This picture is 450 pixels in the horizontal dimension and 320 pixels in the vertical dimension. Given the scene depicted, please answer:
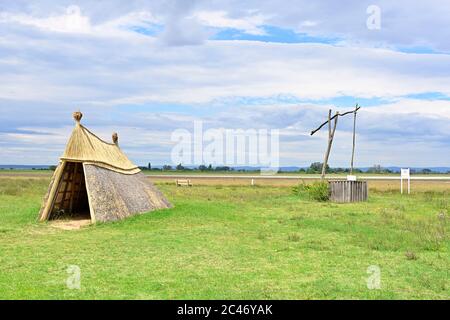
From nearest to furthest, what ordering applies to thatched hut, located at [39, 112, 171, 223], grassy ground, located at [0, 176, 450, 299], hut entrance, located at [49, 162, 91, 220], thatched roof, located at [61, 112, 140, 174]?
grassy ground, located at [0, 176, 450, 299]
thatched hut, located at [39, 112, 171, 223]
thatched roof, located at [61, 112, 140, 174]
hut entrance, located at [49, 162, 91, 220]

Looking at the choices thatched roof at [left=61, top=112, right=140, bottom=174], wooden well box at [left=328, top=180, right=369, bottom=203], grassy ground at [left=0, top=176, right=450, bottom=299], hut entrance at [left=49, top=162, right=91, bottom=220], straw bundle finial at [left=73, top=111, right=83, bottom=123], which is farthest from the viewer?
wooden well box at [left=328, top=180, right=369, bottom=203]

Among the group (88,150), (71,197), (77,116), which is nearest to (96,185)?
(88,150)

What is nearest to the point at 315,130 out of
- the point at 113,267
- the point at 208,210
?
the point at 208,210

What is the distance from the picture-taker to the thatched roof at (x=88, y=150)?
57.8ft

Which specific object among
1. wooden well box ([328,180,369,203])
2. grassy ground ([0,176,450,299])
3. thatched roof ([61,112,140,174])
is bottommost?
grassy ground ([0,176,450,299])

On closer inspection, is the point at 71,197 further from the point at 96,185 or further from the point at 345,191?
the point at 345,191

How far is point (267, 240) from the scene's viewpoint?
1373 cm

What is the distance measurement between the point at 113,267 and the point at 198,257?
1924 mm

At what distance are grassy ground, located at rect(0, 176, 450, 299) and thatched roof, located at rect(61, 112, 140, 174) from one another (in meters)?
2.37

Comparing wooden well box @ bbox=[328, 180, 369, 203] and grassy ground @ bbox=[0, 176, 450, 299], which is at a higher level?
wooden well box @ bbox=[328, 180, 369, 203]

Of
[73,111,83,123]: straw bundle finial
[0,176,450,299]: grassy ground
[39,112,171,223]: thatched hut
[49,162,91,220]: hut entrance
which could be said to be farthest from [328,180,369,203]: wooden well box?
[73,111,83,123]: straw bundle finial

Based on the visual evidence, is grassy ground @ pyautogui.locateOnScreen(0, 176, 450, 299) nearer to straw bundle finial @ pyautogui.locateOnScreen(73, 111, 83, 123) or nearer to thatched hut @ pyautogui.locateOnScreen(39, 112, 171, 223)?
thatched hut @ pyautogui.locateOnScreen(39, 112, 171, 223)

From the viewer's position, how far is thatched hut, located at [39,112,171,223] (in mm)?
16969
